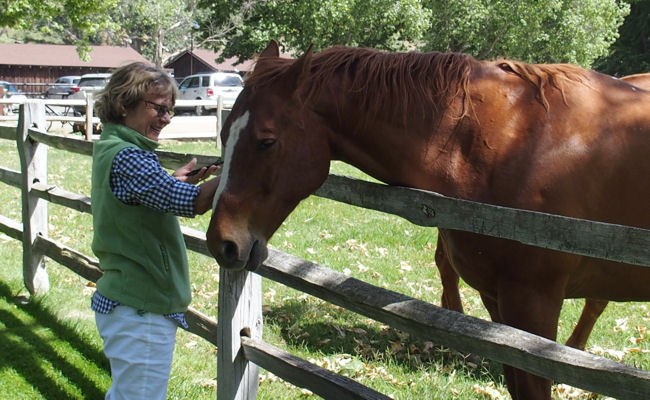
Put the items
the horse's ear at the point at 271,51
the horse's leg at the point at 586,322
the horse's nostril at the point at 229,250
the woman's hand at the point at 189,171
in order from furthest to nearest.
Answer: the horse's leg at the point at 586,322 < the horse's ear at the point at 271,51 < the woman's hand at the point at 189,171 < the horse's nostril at the point at 229,250

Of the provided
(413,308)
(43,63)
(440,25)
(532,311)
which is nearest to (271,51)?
(413,308)

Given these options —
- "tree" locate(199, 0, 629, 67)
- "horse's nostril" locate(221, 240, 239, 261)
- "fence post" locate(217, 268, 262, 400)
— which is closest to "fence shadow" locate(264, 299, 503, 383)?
"fence post" locate(217, 268, 262, 400)

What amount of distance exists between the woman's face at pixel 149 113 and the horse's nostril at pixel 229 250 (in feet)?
2.42

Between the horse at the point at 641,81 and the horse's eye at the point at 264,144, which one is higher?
the horse at the point at 641,81

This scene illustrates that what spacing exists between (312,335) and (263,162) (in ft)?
8.60

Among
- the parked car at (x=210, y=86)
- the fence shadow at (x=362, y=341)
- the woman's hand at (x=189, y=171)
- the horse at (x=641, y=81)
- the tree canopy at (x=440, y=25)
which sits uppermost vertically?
the tree canopy at (x=440, y=25)

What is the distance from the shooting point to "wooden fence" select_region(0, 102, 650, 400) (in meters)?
1.84

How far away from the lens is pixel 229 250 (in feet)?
7.97

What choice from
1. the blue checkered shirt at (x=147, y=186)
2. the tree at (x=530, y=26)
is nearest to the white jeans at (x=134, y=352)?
the blue checkered shirt at (x=147, y=186)

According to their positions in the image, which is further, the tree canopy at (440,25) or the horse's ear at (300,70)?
the tree canopy at (440,25)

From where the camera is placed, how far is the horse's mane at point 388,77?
2.71 m

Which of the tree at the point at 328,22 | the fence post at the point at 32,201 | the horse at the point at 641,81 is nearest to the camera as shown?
the horse at the point at 641,81

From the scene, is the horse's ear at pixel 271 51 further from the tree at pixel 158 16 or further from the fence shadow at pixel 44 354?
the tree at pixel 158 16

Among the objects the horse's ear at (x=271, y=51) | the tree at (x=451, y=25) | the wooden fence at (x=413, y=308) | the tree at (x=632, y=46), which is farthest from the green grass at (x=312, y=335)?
the tree at (x=632, y=46)
